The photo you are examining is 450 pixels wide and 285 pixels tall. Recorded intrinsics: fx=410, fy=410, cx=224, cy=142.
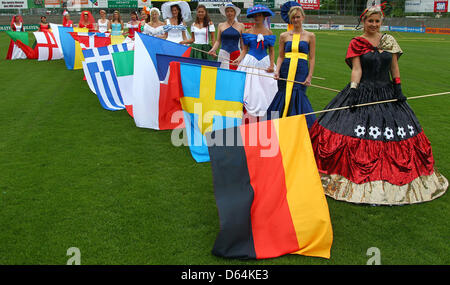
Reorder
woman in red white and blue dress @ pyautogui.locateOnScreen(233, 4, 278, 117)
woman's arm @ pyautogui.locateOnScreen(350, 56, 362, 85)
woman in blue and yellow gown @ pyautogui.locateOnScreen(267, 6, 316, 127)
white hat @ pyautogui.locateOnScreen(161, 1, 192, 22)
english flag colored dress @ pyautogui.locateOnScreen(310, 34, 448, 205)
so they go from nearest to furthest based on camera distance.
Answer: english flag colored dress @ pyautogui.locateOnScreen(310, 34, 448, 205) → woman's arm @ pyautogui.locateOnScreen(350, 56, 362, 85) → woman in blue and yellow gown @ pyautogui.locateOnScreen(267, 6, 316, 127) → woman in red white and blue dress @ pyautogui.locateOnScreen(233, 4, 278, 117) → white hat @ pyautogui.locateOnScreen(161, 1, 192, 22)

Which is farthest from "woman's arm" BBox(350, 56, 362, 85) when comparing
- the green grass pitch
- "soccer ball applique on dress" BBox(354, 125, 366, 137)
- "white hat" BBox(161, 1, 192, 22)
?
"white hat" BBox(161, 1, 192, 22)

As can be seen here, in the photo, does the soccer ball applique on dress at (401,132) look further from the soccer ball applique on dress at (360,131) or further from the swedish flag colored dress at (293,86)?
the swedish flag colored dress at (293,86)

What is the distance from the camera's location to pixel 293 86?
5.99 m

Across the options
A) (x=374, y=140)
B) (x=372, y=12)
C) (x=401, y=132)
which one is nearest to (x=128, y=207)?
(x=374, y=140)

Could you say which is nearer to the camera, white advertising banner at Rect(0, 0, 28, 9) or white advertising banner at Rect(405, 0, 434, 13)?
white advertising banner at Rect(0, 0, 28, 9)

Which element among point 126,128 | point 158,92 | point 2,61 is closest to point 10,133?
point 126,128

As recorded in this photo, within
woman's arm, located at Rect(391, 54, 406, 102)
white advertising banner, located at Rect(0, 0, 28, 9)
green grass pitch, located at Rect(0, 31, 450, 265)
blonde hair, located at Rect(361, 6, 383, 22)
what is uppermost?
white advertising banner, located at Rect(0, 0, 28, 9)

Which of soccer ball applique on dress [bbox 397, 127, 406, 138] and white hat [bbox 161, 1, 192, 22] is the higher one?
white hat [bbox 161, 1, 192, 22]

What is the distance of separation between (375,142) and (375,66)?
81 cm

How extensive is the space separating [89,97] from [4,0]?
39550 mm

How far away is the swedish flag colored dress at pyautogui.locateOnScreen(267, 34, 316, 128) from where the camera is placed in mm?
5816

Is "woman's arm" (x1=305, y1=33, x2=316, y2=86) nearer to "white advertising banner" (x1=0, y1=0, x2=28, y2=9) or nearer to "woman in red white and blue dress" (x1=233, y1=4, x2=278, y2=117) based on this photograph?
"woman in red white and blue dress" (x1=233, y1=4, x2=278, y2=117)

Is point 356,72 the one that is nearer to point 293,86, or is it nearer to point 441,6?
point 293,86

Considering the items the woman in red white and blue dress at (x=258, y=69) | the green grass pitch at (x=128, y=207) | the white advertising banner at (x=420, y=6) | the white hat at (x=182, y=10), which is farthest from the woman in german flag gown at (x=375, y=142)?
the white advertising banner at (x=420, y=6)
